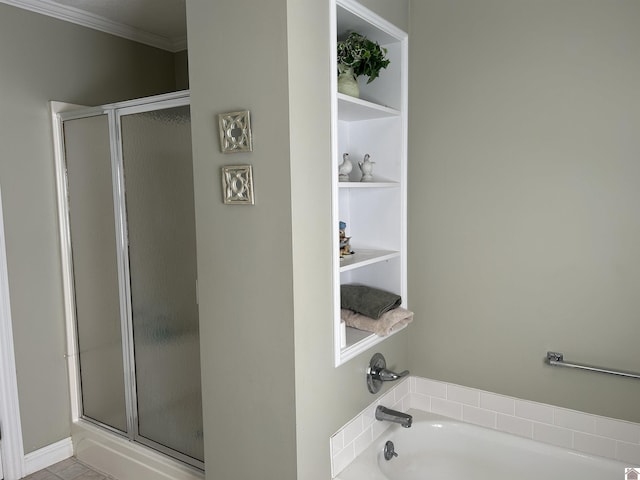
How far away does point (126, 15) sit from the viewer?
2.62 meters

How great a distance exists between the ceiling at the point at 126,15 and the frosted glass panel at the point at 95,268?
578 millimetres

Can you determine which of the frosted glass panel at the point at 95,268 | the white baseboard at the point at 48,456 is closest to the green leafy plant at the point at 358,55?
the frosted glass panel at the point at 95,268

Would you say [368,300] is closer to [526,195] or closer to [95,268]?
[526,195]

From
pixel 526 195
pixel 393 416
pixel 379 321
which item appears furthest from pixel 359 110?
pixel 393 416

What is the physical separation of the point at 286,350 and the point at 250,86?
2.83 feet

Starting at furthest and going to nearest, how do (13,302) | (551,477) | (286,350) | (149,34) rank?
1. (149,34)
2. (13,302)
3. (551,477)
4. (286,350)

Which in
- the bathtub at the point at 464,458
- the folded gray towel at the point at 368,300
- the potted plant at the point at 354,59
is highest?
the potted plant at the point at 354,59

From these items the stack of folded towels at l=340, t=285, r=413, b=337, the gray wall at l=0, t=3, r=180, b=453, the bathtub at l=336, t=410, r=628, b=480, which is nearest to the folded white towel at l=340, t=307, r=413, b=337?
the stack of folded towels at l=340, t=285, r=413, b=337

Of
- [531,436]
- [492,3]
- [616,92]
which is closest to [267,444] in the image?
[531,436]

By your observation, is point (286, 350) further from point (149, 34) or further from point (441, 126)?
point (149, 34)

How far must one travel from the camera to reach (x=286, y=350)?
1.56 meters

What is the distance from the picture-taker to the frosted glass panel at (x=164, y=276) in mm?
2121

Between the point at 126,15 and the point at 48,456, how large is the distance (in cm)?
241

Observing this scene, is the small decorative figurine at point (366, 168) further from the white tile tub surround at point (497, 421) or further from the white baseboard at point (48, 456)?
the white baseboard at point (48, 456)
